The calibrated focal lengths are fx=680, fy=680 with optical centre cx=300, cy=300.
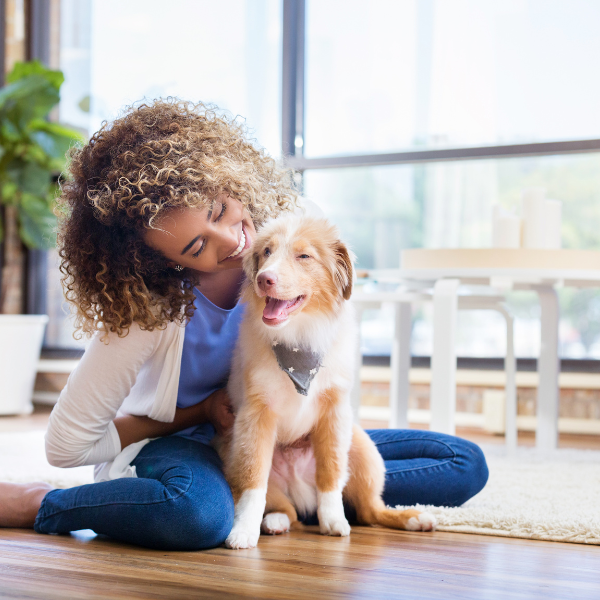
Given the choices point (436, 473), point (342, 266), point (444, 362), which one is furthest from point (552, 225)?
point (342, 266)

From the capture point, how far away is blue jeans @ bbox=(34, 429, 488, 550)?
1.37m

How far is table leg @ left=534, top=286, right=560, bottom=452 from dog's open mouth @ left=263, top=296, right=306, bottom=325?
1725mm

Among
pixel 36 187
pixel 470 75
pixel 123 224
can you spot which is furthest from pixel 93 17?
pixel 123 224

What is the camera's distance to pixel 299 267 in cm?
148

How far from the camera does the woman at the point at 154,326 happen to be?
1428 mm

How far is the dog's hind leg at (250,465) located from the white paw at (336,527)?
0.52 ft

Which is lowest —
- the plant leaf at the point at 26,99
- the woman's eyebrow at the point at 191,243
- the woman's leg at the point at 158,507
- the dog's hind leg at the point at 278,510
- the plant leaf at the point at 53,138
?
the dog's hind leg at the point at 278,510

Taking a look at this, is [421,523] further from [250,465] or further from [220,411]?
[220,411]

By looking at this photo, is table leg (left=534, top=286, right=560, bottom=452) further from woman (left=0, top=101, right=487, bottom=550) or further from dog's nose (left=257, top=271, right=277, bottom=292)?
dog's nose (left=257, top=271, right=277, bottom=292)

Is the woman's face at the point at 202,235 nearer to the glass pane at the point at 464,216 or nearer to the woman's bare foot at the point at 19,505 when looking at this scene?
the woman's bare foot at the point at 19,505

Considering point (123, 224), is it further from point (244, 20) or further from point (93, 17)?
point (93, 17)

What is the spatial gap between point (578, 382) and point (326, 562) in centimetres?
275

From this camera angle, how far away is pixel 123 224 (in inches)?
59.1

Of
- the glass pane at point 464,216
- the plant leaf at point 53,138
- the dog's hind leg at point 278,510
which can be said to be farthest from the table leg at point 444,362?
the plant leaf at point 53,138
